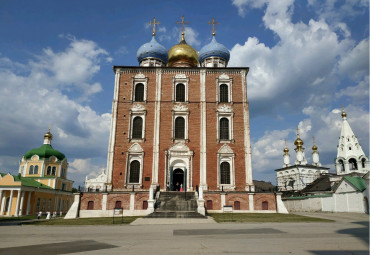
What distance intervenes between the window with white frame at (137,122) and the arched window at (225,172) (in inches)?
349

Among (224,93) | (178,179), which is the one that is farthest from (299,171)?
(178,179)

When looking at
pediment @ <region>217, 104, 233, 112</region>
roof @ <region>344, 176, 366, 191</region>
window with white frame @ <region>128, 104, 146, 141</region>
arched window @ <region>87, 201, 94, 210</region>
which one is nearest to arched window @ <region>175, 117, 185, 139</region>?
window with white frame @ <region>128, 104, 146, 141</region>

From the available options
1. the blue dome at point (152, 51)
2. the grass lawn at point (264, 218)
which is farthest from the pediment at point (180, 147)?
the blue dome at point (152, 51)

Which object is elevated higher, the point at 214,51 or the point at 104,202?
the point at 214,51

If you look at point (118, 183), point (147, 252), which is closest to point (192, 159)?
A: point (118, 183)

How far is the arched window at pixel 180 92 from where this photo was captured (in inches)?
1240

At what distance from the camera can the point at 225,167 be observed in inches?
1152

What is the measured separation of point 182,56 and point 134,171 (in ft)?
50.2

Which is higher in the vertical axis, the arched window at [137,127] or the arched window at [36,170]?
the arched window at [137,127]

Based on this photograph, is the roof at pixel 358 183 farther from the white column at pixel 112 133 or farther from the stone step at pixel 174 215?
the white column at pixel 112 133

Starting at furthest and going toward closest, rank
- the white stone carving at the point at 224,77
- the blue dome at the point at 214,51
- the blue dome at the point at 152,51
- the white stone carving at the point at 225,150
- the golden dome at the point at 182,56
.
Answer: the blue dome at the point at 214,51, the blue dome at the point at 152,51, the golden dome at the point at 182,56, the white stone carving at the point at 224,77, the white stone carving at the point at 225,150

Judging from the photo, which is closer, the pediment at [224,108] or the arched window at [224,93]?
the pediment at [224,108]

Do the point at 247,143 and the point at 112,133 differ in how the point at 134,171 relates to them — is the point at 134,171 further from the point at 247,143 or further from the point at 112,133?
the point at 247,143

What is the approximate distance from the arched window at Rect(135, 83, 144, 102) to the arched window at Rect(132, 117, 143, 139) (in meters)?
2.16
